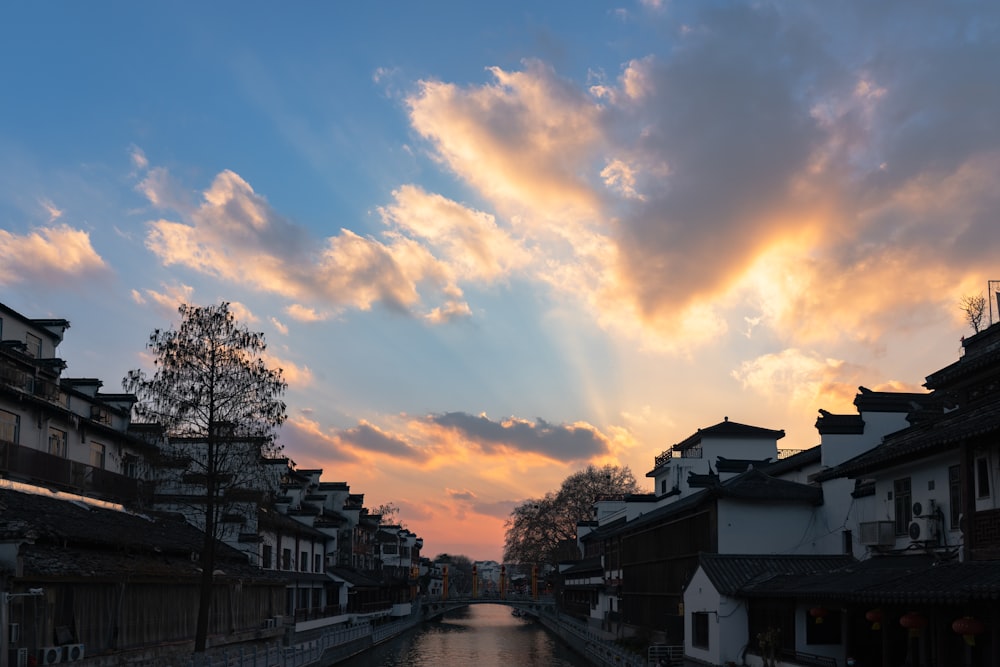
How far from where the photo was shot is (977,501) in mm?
21391

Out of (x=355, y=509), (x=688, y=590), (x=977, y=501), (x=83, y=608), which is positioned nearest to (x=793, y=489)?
(x=688, y=590)

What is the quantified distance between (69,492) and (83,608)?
32.8 ft

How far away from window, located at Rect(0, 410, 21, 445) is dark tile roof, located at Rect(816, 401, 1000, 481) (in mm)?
31330

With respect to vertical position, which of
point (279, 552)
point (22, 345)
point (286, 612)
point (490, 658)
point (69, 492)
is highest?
point (22, 345)

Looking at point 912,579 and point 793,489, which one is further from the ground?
point 793,489

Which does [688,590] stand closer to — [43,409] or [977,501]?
[977,501]

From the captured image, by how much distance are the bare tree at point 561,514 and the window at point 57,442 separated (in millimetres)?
94921

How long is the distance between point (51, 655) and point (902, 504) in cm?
2653

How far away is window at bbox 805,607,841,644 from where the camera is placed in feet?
91.3

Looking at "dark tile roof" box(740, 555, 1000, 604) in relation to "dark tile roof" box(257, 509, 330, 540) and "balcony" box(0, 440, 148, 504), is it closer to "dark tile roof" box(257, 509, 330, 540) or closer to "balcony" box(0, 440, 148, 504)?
"balcony" box(0, 440, 148, 504)

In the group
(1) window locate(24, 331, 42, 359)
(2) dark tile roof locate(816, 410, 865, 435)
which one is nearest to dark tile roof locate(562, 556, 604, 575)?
(2) dark tile roof locate(816, 410, 865, 435)

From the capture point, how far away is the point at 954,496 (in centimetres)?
2330

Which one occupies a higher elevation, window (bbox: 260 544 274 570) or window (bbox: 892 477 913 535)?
window (bbox: 892 477 913 535)

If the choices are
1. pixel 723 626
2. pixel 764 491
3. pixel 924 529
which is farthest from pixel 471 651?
pixel 924 529
